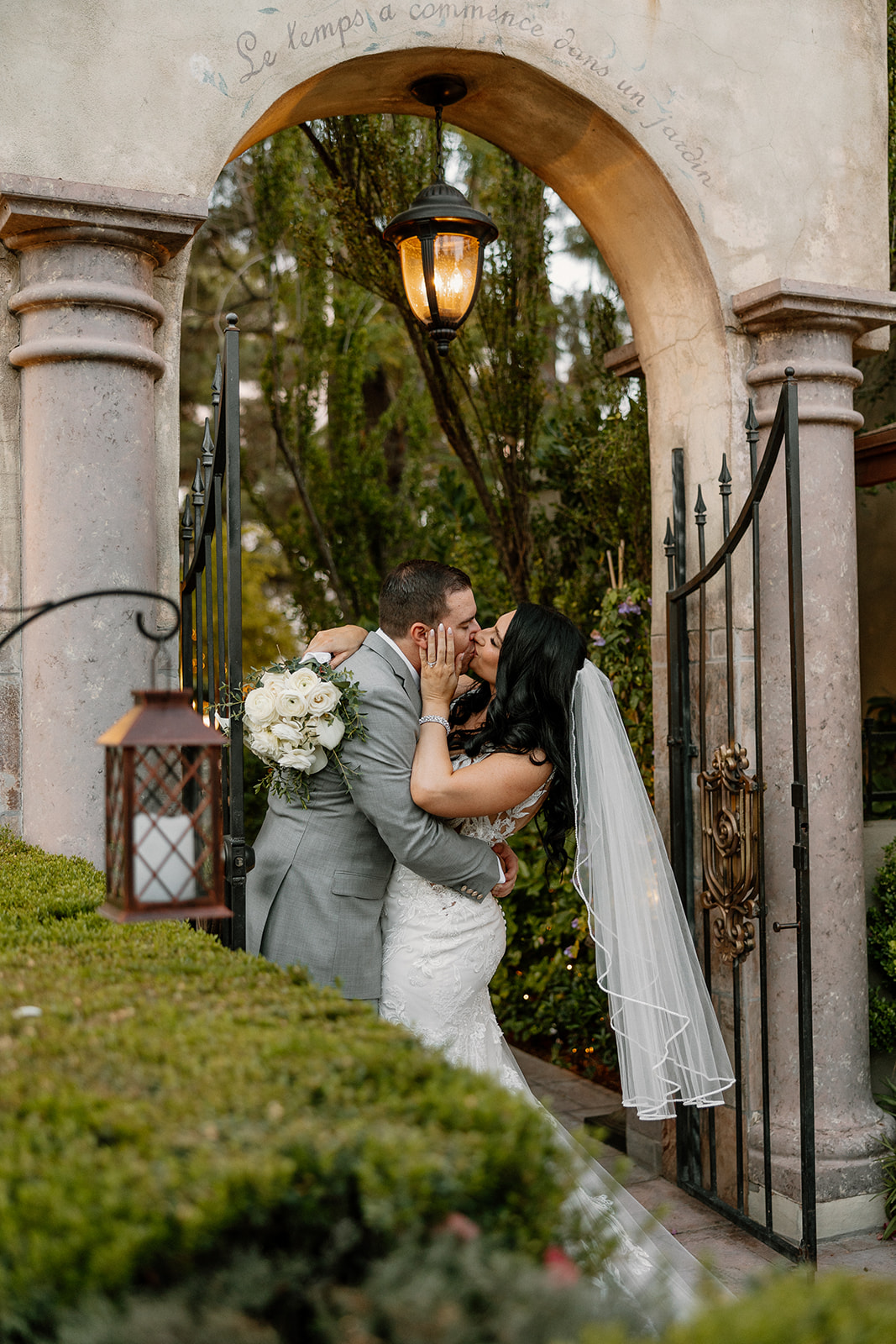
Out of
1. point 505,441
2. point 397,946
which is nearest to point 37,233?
point 397,946

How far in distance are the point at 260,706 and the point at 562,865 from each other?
55.2 inches

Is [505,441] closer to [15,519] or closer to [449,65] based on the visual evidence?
[449,65]

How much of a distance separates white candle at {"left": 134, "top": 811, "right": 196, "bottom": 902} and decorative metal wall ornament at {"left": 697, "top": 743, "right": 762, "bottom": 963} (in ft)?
8.85

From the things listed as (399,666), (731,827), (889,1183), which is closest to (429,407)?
(731,827)

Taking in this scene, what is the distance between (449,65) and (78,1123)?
3974 mm

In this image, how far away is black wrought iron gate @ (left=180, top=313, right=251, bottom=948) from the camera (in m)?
3.11

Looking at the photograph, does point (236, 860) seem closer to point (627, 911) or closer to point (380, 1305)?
point (627, 911)

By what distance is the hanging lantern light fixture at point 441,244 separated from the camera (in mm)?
4250

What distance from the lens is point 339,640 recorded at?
3834mm

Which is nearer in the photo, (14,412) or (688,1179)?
(14,412)

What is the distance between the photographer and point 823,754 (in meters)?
4.38

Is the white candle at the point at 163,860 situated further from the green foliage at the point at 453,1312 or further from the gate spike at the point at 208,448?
the gate spike at the point at 208,448

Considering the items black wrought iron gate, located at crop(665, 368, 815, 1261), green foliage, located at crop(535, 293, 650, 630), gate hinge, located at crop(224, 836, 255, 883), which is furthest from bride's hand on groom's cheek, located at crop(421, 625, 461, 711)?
green foliage, located at crop(535, 293, 650, 630)

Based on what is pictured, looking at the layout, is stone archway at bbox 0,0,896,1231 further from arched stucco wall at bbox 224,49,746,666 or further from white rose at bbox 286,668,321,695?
white rose at bbox 286,668,321,695
